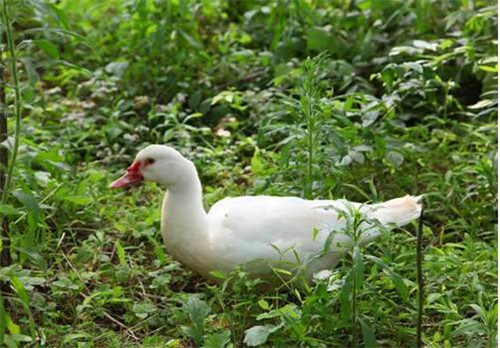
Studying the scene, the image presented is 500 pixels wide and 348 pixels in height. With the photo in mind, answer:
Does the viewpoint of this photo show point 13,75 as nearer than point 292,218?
Yes

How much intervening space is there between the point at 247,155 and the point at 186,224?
152 centimetres

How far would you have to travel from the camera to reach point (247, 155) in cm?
574

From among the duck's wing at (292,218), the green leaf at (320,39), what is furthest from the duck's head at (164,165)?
the green leaf at (320,39)

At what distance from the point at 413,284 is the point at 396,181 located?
1.34m

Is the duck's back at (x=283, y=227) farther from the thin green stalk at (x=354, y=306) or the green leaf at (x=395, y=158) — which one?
the green leaf at (x=395, y=158)

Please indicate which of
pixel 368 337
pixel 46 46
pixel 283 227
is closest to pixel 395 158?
pixel 283 227

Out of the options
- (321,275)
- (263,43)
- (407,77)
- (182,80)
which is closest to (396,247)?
(321,275)

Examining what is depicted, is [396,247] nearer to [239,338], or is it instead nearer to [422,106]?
[239,338]

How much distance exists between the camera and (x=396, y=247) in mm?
4445

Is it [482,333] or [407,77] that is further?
[407,77]

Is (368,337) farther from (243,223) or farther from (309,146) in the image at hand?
(309,146)

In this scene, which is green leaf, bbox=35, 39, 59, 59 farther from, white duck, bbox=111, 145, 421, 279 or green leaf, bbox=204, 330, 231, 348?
green leaf, bbox=204, 330, 231, 348

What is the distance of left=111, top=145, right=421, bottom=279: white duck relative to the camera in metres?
4.09

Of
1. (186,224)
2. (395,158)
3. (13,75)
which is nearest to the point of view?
(13,75)
